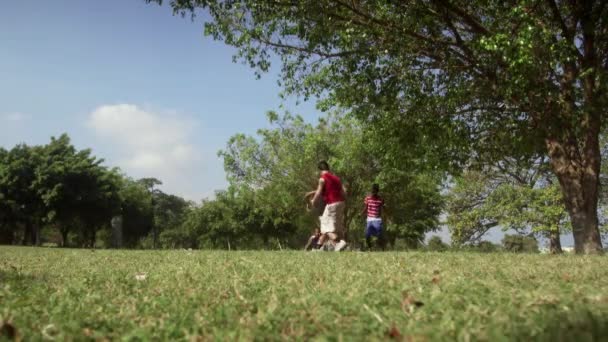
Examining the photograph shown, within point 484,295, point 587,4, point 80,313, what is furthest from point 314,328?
point 587,4

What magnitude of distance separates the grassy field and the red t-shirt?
7.10 m

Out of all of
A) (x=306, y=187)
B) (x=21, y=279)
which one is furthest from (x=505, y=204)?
(x=21, y=279)

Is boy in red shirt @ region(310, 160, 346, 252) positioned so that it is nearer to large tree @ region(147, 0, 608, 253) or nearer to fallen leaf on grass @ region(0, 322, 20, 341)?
large tree @ region(147, 0, 608, 253)

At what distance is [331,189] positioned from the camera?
12.1 metres

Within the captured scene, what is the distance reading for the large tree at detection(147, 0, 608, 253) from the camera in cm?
1151

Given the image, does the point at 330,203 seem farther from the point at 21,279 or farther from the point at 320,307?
the point at 320,307

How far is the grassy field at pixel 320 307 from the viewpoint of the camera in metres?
2.61

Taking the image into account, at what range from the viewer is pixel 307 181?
36281 mm

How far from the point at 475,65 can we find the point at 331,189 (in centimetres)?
489

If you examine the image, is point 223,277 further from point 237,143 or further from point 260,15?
point 237,143

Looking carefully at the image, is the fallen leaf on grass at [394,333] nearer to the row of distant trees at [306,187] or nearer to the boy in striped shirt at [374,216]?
the boy in striped shirt at [374,216]

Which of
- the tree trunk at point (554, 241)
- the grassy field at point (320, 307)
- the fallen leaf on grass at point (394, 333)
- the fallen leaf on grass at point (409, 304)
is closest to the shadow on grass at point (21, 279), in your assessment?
the grassy field at point (320, 307)

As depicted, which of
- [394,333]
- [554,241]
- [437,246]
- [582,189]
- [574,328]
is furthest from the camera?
[554,241]

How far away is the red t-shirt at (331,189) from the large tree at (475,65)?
11.0 ft
